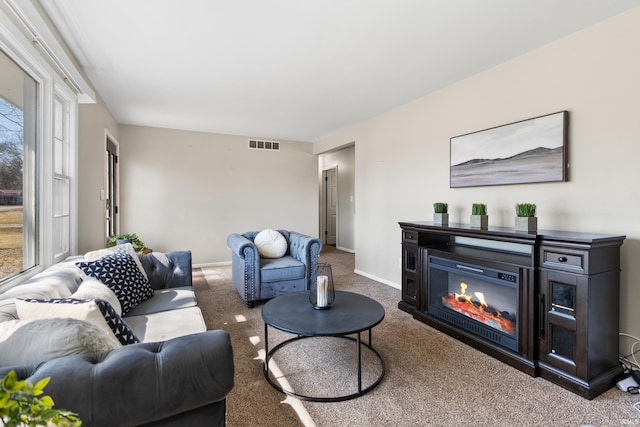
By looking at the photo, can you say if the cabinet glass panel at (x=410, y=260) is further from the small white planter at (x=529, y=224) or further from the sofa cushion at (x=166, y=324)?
the sofa cushion at (x=166, y=324)

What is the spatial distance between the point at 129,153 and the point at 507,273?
549 centimetres

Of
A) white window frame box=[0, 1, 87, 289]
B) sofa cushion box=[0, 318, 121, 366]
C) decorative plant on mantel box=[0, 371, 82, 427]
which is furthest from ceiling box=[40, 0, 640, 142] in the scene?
decorative plant on mantel box=[0, 371, 82, 427]

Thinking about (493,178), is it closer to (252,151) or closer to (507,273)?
(507,273)

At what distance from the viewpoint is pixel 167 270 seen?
2.74 m

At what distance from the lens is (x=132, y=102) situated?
12.9 feet

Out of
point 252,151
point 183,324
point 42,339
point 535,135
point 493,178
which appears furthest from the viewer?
point 252,151

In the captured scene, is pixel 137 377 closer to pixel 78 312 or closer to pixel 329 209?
pixel 78 312

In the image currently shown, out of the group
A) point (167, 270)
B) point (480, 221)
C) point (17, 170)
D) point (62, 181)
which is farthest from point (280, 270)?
point (17, 170)

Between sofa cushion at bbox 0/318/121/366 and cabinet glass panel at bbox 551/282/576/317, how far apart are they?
8.05 ft

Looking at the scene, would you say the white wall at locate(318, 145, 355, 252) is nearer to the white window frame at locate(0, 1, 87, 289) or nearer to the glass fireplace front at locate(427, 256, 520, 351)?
the glass fireplace front at locate(427, 256, 520, 351)

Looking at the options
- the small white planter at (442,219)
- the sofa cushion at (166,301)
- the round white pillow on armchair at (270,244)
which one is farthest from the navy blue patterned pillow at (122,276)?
the small white planter at (442,219)

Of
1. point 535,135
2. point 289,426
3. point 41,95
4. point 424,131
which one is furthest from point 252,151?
point 289,426

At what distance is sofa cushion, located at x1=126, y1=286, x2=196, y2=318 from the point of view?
2117 mm

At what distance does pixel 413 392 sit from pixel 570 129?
→ 7.40 feet
